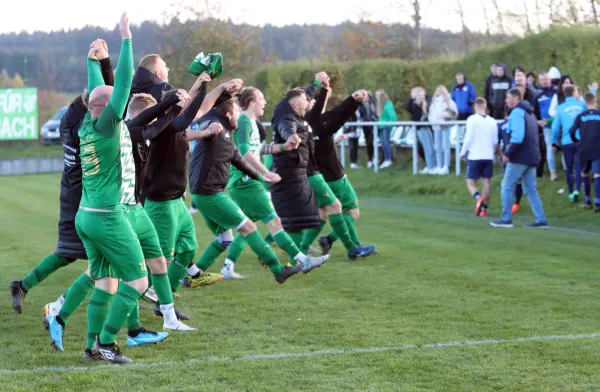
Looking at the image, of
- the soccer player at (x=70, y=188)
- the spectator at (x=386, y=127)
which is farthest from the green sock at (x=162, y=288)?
the spectator at (x=386, y=127)

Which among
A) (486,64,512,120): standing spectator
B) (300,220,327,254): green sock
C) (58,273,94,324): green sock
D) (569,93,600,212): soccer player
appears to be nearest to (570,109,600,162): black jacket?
(569,93,600,212): soccer player

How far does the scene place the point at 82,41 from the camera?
124ft

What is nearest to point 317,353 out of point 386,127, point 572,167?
point 572,167

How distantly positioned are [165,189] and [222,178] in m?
1.11

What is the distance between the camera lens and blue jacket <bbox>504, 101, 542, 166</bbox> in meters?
14.3

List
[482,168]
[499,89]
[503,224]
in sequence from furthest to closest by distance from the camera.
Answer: [499,89] → [482,168] → [503,224]

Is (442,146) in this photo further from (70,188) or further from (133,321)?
(133,321)

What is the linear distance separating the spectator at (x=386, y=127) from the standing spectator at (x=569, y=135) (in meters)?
6.45

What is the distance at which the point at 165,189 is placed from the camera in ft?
26.7

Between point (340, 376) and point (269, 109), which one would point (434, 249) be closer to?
Result: point (340, 376)

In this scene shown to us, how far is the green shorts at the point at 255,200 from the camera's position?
9.91 meters

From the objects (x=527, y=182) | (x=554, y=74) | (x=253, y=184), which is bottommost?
(x=527, y=182)

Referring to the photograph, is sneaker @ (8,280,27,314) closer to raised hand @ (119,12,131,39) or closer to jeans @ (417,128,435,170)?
raised hand @ (119,12,131,39)

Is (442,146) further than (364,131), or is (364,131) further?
(364,131)
